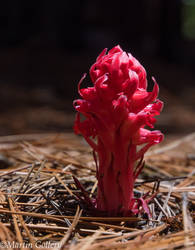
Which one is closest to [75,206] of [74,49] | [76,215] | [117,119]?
[76,215]

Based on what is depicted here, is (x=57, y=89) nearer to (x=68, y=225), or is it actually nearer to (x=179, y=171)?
(x=179, y=171)

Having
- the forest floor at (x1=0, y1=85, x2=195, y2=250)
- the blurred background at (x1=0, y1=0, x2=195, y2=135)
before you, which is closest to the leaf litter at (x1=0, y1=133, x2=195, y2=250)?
the forest floor at (x1=0, y1=85, x2=195, y2=250)

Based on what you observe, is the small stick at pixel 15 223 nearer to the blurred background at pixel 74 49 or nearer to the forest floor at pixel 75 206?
the forest floor at pixel 75 206

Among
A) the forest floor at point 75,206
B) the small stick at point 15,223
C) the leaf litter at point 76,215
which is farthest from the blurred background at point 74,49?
the small stick at point 15,223

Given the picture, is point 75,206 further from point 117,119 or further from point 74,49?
point 74,49

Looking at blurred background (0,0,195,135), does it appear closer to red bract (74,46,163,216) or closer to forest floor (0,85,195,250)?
forest floor (0,85,195,250)

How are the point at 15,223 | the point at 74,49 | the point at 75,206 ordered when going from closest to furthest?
the point at 15,223
the point at 75,206
the point at 74,49
